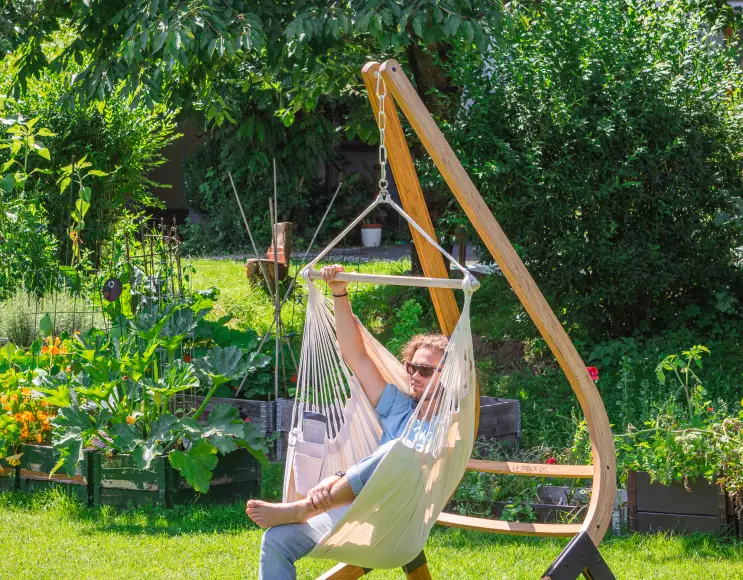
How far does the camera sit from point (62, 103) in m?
5.48

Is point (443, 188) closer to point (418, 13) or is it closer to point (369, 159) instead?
point (418, 13)

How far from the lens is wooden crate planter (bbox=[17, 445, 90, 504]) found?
436cm

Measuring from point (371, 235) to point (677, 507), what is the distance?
785 centimetres

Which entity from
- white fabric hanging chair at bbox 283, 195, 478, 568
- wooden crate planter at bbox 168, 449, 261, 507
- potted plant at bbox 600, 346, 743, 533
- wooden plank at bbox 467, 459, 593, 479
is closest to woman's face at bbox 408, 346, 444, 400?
white fabric hanging chair at bbox 283, 195, 478, 568

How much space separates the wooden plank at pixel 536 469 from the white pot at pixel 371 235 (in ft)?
26.6

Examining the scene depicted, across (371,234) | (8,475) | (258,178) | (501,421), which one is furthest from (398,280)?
(258,178)

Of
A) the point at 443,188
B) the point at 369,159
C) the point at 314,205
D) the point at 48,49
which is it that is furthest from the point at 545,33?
the point at 369,159

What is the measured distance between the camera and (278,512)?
2828 mm

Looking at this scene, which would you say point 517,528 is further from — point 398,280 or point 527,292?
point 398,280

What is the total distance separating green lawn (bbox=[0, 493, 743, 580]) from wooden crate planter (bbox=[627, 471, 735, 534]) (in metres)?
0.08

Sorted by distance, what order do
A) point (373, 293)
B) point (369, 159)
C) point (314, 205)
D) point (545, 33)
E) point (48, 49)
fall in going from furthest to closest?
point (369, 159)
point (314, 205)
point (48, 49)
point (373, 293)
point (545, 33)

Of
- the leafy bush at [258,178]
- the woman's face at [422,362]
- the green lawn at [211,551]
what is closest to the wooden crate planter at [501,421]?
the green lawn at [211,551]

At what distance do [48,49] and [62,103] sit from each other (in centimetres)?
345

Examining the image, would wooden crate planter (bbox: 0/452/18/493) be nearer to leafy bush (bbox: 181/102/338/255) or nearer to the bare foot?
the bare foot
